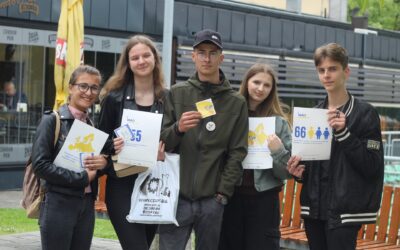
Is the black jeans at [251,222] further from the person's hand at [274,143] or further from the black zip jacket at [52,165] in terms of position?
the black zip jacket at [52,165]

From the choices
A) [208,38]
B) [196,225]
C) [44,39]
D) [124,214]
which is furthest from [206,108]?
[44,39]

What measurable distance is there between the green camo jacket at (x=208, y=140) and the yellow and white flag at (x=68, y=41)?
4.35 metres

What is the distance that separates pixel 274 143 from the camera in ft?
19.1

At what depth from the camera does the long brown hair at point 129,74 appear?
230 inches

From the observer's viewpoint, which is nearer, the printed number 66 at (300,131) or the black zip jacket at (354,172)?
the black zip jacket at (354,172)

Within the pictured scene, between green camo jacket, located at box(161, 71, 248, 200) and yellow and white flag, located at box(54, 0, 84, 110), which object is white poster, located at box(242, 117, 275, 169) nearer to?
green camo jacket, located at box(161, 71, 248, 200)

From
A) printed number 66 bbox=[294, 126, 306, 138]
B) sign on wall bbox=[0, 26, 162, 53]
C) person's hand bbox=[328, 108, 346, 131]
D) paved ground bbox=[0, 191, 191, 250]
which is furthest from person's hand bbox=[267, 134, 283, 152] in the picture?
sign on wall bbox=[0, 26, 162, 53]

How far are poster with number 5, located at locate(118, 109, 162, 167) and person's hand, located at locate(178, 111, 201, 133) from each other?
22 cm

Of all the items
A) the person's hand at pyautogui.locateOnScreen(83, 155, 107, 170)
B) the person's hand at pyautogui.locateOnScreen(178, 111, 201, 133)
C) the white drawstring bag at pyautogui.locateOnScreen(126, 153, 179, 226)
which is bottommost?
the white drawstring bag at pyautogui.locateOnScreen(126, 153, 179, 226)

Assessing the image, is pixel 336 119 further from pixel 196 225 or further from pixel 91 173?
pixel 91 173

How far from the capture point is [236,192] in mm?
5926

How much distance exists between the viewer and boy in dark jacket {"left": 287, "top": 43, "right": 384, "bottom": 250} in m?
5.26

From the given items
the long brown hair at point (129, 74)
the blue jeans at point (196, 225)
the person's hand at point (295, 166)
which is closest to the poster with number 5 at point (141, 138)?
the long brown hair at point (129, 74)

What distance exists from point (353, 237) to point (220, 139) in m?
1.09
